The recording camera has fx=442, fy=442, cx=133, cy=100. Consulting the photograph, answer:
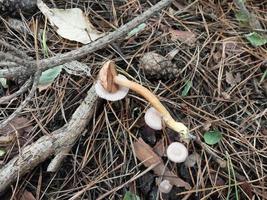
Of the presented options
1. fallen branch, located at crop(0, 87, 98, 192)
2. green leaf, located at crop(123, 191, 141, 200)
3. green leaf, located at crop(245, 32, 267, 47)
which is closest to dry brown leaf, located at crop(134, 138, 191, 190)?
green leaf, located at crop(123, 191, 141, 200)

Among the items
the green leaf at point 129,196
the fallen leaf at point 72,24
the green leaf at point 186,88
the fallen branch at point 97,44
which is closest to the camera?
the green leaf at point 129,196

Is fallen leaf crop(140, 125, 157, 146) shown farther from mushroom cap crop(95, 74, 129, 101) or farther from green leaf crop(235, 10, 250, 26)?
green leaf crop(235, 10, 250, 26)

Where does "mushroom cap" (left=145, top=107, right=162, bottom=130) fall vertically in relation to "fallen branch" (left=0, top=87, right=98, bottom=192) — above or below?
below

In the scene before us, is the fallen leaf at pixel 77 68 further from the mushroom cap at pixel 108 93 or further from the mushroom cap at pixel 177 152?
the mushroom cap at pixel 177 152

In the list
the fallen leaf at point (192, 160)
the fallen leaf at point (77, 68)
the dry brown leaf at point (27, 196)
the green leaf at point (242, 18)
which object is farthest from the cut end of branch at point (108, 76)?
the green leaf at point (242, 18)

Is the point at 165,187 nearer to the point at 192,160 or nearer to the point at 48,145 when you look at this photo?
the point at 192,160

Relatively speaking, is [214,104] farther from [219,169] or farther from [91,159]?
[91,159]

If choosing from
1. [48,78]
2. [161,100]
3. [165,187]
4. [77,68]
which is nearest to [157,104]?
[161,100]
